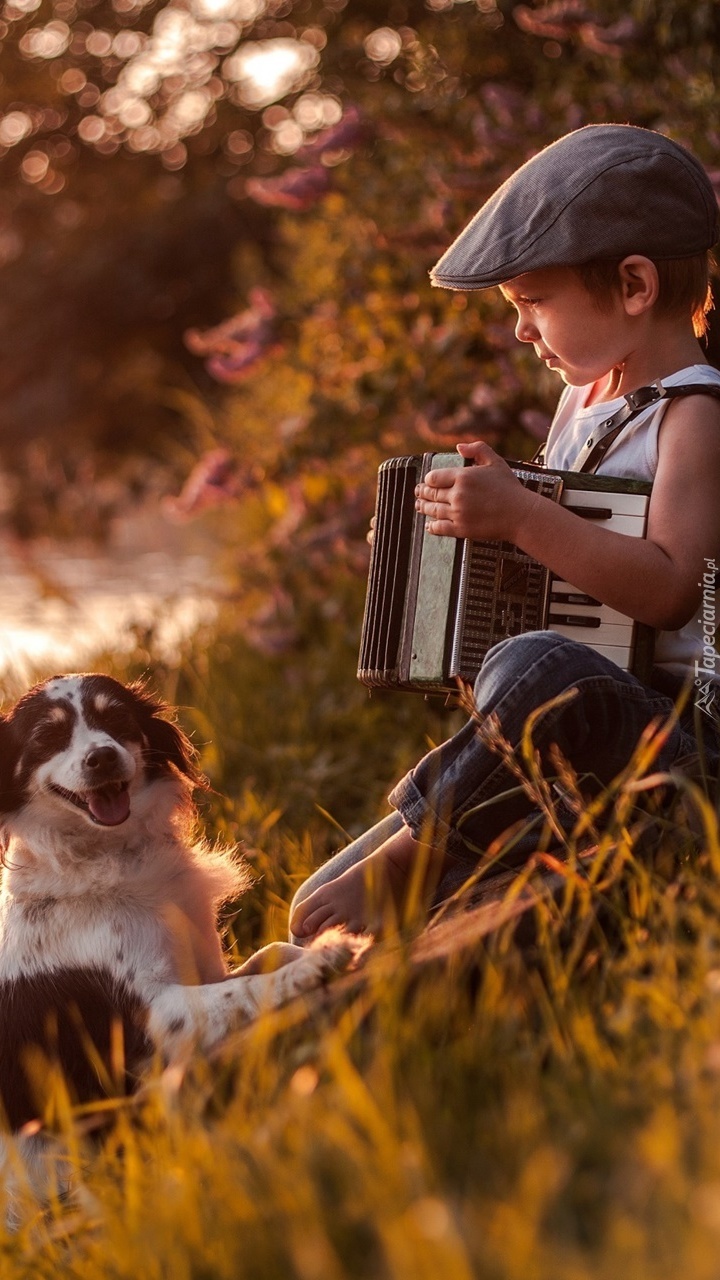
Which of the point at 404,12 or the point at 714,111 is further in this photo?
the point at 404,12

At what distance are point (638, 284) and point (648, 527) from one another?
539 mm

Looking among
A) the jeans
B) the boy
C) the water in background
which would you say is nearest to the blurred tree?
the water in background

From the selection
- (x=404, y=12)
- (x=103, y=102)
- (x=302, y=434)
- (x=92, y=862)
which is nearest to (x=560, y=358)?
(x=92, y=862)

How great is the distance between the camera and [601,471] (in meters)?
3.19

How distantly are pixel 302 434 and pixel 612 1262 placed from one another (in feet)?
19.5

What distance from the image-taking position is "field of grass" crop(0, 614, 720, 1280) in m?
1.53

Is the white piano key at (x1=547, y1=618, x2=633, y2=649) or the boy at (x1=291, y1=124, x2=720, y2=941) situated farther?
the white piano key at (x1=547, y1=618, x2=633, y2=649)

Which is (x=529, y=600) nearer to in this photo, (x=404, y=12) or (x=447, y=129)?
(x=447, y=129)

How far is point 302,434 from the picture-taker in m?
7.13

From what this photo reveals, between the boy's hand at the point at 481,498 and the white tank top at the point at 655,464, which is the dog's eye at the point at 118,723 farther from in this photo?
the white tank top at the point at 655,464

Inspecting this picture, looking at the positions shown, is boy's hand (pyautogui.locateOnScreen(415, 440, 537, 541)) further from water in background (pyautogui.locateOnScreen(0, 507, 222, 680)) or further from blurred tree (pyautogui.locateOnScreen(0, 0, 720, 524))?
water in background (pyautogui.locateOnScreen(0, 507, 222, 680))

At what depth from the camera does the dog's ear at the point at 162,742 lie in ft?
10.9

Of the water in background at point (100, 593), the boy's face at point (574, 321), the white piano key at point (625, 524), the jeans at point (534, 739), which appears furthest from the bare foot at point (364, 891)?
the water in background at point (100, 593)

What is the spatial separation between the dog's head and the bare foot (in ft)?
1.46
